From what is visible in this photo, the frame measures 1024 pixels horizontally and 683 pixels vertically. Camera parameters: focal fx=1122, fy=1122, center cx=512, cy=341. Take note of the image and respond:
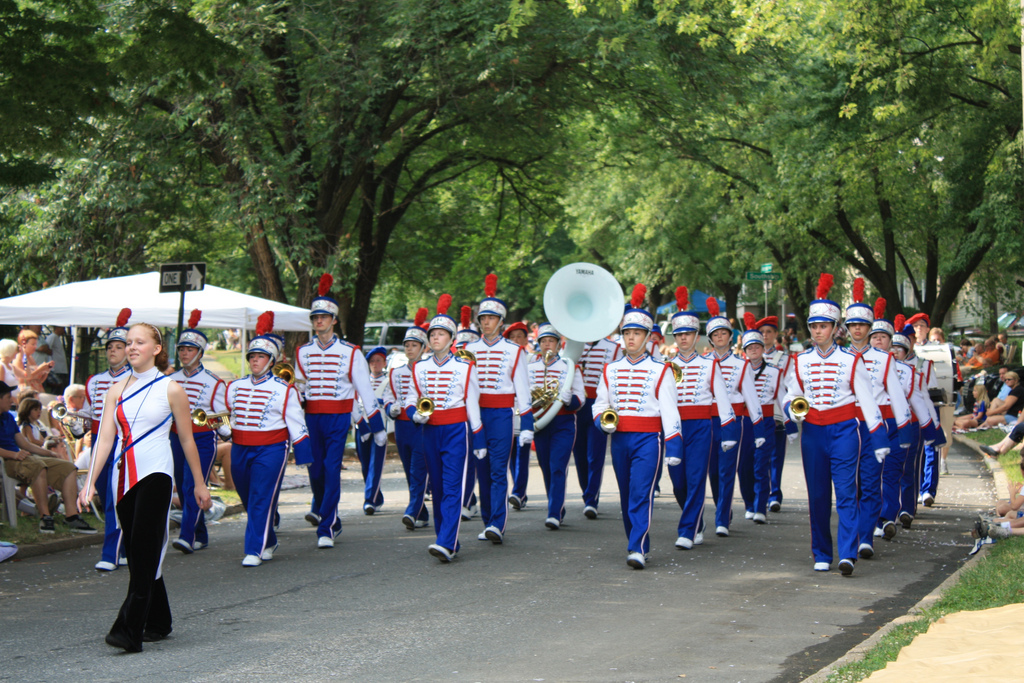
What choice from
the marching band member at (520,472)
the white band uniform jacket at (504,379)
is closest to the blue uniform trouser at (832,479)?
the white band uniform jacket at (504,379)

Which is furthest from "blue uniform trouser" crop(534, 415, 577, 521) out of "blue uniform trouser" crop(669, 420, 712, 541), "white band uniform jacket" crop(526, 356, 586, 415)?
"blue uniform trouser" crop(669, 420, 712, 541)

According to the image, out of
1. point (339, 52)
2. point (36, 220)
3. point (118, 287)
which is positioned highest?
point (339, 52)

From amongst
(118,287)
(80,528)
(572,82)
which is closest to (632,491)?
(80,528)

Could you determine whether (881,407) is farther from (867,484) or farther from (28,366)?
(28,366)

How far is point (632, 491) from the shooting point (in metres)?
9.41

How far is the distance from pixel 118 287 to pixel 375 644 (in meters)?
11.5

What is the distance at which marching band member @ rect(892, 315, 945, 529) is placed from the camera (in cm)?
1161

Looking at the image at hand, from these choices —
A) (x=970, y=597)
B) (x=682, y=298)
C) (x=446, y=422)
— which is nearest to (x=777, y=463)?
(x=682, y=298)

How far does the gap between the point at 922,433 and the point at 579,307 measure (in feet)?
13.0

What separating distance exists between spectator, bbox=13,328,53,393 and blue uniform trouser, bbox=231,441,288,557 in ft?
19.3

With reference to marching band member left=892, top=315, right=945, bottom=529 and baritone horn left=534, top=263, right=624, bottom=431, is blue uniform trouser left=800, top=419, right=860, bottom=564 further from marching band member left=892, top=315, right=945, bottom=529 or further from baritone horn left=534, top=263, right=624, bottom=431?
baritone horn left=534, top=263, right=624, bottom=431

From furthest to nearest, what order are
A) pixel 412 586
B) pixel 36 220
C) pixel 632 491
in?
pixel 36 220, pixel 632 491, pixel 412 586

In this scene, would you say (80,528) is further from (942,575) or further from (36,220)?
(36,220)

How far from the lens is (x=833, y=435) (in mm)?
9266
